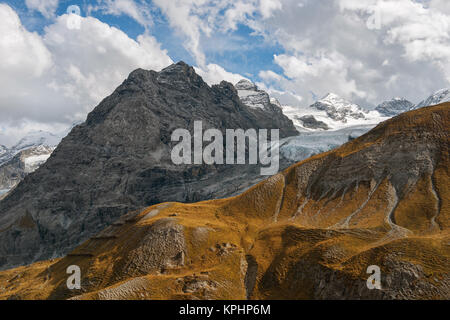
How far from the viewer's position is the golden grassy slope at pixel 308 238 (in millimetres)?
47031

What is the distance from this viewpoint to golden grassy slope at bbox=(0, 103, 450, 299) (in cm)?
4703

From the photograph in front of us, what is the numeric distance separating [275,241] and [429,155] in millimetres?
38982

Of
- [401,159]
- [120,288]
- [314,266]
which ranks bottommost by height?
[120,288]

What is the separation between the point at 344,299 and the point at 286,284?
1186 centimetres

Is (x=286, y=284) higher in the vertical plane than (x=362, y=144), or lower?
lower

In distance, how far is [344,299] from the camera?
4550 cm

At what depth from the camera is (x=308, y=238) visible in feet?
206
